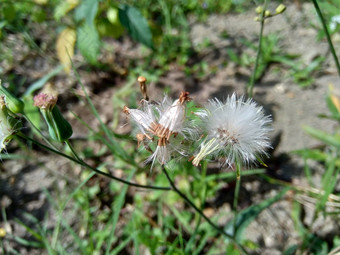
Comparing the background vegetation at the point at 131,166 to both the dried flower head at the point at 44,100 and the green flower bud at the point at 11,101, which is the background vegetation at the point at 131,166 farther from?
the dried flower head at the point at 44,100

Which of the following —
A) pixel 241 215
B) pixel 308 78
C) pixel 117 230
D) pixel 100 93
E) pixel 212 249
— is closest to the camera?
pixel 241 215

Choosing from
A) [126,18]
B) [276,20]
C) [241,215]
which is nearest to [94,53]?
[126,18]

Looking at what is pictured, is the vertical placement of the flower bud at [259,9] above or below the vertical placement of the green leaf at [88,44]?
below

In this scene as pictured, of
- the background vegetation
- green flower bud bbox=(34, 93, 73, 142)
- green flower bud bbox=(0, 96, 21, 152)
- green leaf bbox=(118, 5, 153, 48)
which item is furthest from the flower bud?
green flower bud bbox=(0, 96, 21, 152)

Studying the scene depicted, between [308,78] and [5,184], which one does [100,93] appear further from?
[308,78]

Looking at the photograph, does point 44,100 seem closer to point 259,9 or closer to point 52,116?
point 52,116

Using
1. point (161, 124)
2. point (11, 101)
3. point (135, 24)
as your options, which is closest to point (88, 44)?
point (135, 24)

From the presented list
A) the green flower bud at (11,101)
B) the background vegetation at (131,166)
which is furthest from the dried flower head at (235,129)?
the green flower bud at (11,101)
